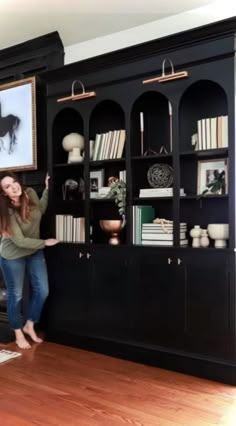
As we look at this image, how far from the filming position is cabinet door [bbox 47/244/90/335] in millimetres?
3418

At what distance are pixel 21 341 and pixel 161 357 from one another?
1.22 m

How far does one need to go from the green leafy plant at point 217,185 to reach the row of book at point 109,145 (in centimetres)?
76

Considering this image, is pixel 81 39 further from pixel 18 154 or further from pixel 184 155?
pixel 184 155

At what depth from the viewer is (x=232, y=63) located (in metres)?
2.69

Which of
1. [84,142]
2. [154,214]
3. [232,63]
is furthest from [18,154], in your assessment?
[232,63]

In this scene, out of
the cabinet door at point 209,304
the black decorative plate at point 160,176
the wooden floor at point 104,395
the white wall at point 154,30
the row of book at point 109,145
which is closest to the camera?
the wooden floor at point 104,395

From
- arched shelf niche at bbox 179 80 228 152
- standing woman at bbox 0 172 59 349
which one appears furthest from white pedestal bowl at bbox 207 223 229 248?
standing woman at bbox 0 172 59 349

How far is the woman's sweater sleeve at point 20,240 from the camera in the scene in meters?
3.37

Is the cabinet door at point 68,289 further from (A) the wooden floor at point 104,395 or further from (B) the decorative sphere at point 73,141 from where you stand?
(B) the decorative sphere at point 73,141

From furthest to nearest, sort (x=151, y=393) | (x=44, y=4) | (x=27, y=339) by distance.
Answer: (x=27, y=339), (x=44, y=4), (x=151, y=393)

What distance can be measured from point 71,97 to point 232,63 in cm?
132

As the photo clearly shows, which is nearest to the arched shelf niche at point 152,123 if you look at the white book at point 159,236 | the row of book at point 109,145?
the row of book at point 109,145

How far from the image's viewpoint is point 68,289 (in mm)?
3516

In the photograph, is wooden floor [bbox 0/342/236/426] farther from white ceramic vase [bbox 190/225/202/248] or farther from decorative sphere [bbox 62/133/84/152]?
decorative sphere [bbox 62/133/84/152]
